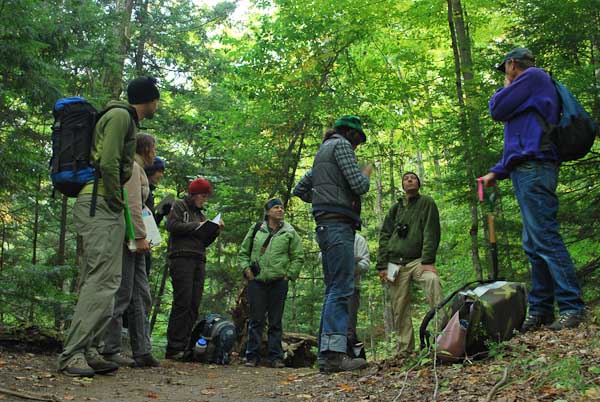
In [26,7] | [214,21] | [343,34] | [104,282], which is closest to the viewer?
[104,282]

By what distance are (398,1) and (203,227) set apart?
20.7 ft

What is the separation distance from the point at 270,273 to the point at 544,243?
3930 mm

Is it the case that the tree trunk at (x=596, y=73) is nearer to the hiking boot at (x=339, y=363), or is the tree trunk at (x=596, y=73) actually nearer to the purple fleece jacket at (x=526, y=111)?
the purple fleece jacket at (x=526, y=111)

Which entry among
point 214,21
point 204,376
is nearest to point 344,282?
point 204,376

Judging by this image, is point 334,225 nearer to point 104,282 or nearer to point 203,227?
point 104,282

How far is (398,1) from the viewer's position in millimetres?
10719

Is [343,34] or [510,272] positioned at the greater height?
[343,34]

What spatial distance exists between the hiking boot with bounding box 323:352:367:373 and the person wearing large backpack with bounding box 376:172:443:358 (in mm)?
1330

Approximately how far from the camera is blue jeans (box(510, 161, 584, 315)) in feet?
13.9

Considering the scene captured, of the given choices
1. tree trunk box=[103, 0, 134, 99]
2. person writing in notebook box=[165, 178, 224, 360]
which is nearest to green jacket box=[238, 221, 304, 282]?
person writing in notebook box=[165, 178, 224, 360]

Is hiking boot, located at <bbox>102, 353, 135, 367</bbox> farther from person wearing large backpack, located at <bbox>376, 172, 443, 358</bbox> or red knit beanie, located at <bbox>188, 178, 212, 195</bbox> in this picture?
person wearing large backpack, located at <bbox>376, 172, 443, 358</bbox>

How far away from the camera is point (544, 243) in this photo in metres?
4.36

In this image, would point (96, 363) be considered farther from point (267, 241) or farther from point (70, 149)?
point (267, 241)

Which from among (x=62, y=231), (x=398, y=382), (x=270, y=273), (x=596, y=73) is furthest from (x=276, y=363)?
(x=62, y=231)
